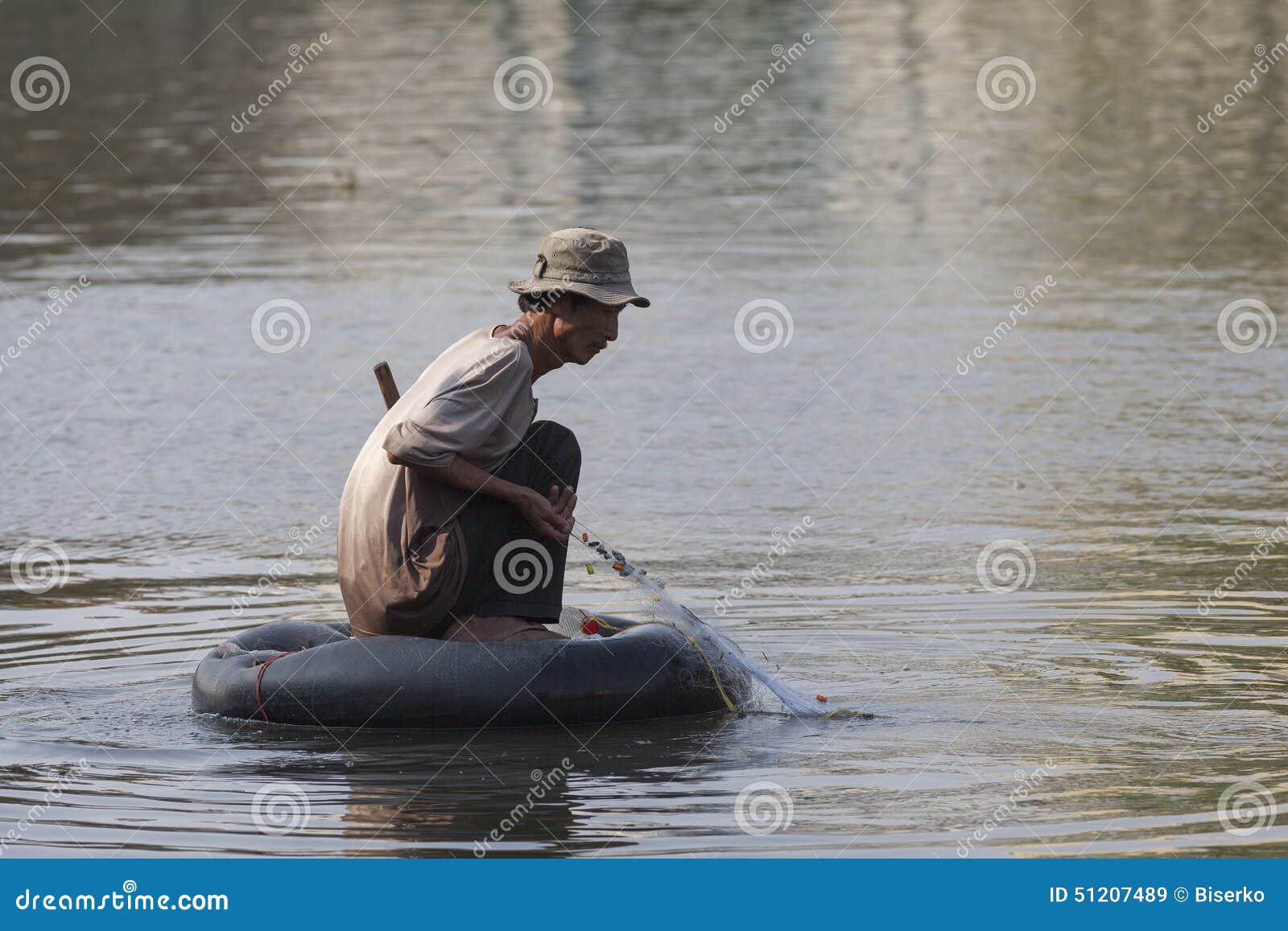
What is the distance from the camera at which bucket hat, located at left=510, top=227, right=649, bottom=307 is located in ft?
23.8

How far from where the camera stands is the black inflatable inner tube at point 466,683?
24.0ft

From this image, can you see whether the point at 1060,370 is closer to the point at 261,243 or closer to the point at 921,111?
the point at 261,243

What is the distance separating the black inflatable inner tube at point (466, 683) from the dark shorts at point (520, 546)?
17 centimetres

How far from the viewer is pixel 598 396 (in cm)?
1253

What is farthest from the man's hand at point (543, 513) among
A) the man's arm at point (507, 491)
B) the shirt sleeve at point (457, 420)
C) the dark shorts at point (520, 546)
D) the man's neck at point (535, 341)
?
the man's neck at point (535, 341)

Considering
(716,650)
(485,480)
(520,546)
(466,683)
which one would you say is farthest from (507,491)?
(716,650)

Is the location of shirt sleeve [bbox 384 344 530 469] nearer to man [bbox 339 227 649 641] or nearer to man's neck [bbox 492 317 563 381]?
man [bbox 339 227 649 641]

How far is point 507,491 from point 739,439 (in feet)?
15.1

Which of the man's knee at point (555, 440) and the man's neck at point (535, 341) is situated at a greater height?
the man's neck at point (535, 341)

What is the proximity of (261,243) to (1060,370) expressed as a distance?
7.70 meters

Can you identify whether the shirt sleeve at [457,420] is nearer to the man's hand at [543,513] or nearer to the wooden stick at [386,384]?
the man's hand at [543,513]

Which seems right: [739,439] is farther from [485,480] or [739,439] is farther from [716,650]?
[485,480]

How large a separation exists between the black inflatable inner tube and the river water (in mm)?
90

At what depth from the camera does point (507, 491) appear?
283 inches
